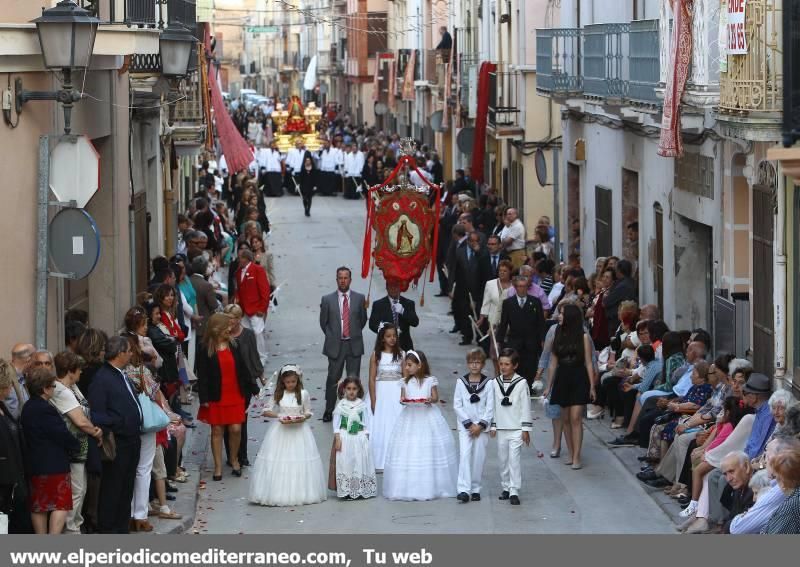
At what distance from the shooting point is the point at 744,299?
1761cm

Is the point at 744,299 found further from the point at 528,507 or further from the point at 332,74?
the point at 332,74

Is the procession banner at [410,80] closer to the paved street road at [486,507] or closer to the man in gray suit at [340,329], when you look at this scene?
the paved street road at [486,507]

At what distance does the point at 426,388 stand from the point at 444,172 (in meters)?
35.6

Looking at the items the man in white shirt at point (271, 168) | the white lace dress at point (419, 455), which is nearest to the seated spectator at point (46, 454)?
the white lace dress at point (419, 455)

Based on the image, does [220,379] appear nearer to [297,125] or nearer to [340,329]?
[340,329]

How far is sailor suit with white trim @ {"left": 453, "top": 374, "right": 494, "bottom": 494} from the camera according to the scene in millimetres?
15070

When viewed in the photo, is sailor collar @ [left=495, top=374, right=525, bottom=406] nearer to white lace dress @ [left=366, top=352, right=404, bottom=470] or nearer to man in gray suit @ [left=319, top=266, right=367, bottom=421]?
white lace dress @ [left=366, top=352, right=404, bottom=470]

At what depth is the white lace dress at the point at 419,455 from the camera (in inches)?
598

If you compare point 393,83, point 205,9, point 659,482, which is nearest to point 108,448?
point 659,482

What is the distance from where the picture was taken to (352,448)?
15.2m

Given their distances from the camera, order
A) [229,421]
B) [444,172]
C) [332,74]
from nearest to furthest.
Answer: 1. [229,421]
2. [444,172]
3. [332,74]

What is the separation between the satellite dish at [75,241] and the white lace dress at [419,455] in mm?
3004

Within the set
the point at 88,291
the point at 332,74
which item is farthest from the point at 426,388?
the point at 332,74

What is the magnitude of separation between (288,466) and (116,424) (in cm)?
225
